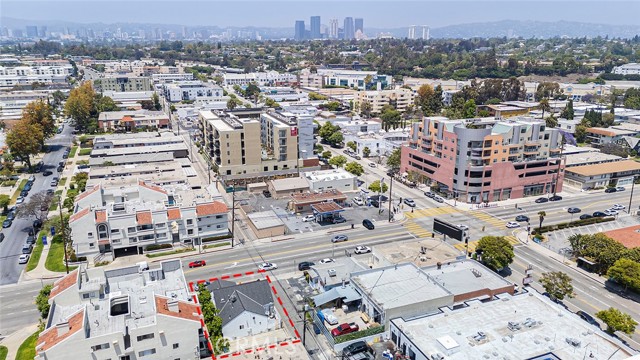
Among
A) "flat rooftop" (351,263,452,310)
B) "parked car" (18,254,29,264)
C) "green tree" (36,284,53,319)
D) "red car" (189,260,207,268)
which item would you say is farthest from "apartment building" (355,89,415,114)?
"green tree" (36,284,53,319)

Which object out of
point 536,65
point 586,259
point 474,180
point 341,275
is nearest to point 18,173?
point 341,275

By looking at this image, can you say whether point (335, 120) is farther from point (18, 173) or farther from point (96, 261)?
point (96, 261)

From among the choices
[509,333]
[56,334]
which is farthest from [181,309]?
[509,333]

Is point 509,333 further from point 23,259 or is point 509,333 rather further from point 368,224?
point 23,259

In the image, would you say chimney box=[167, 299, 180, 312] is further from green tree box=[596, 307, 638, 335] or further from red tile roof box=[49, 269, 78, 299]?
green tree box=[596, 307, 638, 335]

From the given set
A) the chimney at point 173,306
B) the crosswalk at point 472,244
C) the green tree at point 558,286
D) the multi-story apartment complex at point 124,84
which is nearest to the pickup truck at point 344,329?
the chimney at point 173,306

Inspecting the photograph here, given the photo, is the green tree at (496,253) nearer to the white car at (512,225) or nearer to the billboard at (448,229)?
the billboard at (448,229)
